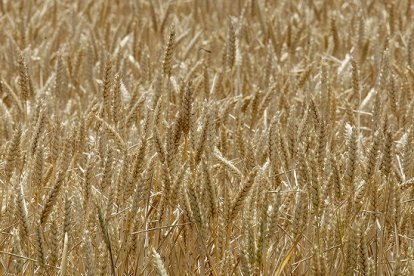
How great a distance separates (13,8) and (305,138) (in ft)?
8.36

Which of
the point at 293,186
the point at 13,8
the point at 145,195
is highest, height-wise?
the point at 145,195

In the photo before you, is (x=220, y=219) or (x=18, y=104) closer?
(x=220, y=219)

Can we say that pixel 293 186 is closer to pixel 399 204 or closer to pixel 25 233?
pixel 399 204

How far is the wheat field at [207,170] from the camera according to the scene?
1.45 m

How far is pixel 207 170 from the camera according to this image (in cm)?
148

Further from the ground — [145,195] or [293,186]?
[145,195]

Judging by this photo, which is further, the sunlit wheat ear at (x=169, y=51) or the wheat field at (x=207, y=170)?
the sunlit wheat ear at (x=169, y=51)

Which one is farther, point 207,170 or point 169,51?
point 169,51

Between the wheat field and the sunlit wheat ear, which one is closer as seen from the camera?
the wheat field

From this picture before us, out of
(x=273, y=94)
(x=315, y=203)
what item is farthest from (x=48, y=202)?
(x=273, y=94)

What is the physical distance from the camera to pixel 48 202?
1.45 m

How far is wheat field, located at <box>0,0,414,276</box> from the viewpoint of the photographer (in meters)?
1.45

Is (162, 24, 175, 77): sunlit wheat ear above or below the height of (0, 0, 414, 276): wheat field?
above

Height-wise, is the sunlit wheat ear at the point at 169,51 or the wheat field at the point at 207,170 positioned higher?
the sunlit wheat ear at the point at 169,51
